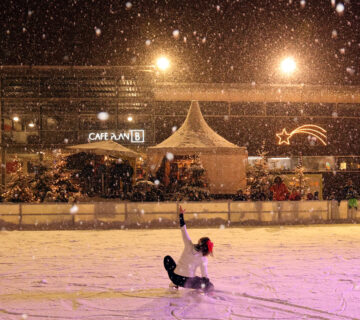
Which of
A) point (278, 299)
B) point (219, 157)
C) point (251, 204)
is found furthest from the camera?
point (219, 157)

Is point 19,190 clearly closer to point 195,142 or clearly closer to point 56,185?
point 56,185

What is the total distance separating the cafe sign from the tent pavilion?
192 inches

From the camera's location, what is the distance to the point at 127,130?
78.9 ft

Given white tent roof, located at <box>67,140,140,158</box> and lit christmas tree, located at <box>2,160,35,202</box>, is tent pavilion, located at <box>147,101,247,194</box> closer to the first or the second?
white tent roof, located at <box>67,140,140,158</box>

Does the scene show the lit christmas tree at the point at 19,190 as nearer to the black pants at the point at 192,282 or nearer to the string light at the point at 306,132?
the black pants at the point at 192,282

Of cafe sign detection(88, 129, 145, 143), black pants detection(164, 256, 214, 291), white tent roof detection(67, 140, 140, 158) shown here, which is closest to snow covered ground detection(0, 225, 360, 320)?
black pants detection(164, 256, 214, 291)

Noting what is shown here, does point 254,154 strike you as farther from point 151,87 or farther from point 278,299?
point 278,299

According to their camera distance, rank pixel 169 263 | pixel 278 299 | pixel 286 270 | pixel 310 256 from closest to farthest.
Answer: pixel 278 299 → pixel 169 263 → pixel 286 270 → pixel 310 256

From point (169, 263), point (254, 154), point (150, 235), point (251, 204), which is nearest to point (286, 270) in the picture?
point (169, 263)

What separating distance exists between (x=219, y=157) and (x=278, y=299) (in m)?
13.2

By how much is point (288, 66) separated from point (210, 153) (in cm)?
917

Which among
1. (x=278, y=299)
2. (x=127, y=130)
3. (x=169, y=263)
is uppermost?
(x=127, y=130)

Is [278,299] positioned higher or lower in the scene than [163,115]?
lower

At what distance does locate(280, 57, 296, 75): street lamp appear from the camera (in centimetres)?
2359
